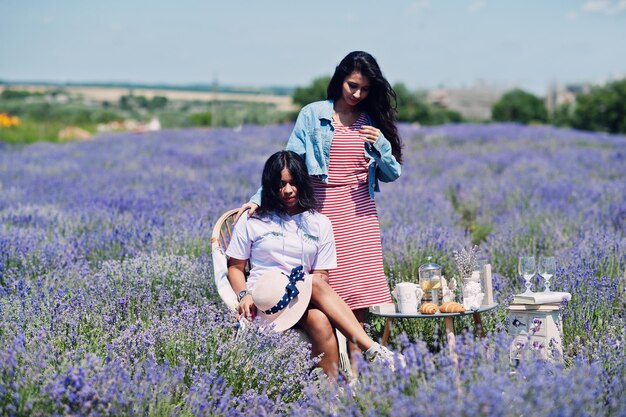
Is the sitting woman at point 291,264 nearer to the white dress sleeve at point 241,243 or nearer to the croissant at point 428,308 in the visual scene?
the white dress sleeve at point 241,243

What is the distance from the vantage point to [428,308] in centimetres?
275

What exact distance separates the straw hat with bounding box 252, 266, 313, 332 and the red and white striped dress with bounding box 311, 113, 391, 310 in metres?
0.38

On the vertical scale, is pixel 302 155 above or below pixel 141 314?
above

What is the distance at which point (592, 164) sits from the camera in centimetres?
912

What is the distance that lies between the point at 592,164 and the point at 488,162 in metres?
1.34

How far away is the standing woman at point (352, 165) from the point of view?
319cm

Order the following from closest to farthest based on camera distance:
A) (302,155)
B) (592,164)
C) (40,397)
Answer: (40,397)
(302,155)
(592,164)

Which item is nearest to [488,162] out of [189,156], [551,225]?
[189,156]

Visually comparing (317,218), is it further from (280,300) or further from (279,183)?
(280,300)

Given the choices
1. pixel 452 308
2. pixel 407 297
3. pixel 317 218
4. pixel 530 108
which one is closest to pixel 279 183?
pixel 317 218

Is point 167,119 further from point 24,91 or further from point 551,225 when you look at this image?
point 551,225

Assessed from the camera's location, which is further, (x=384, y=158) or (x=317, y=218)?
(x=384, y=158)

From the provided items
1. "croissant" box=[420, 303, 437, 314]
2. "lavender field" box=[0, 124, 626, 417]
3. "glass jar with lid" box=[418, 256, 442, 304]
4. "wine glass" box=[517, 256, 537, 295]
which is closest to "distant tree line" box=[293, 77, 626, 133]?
"lavender field" box=[0, 124, 626, 417]

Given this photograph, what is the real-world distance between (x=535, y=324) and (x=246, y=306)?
111 centimetres
